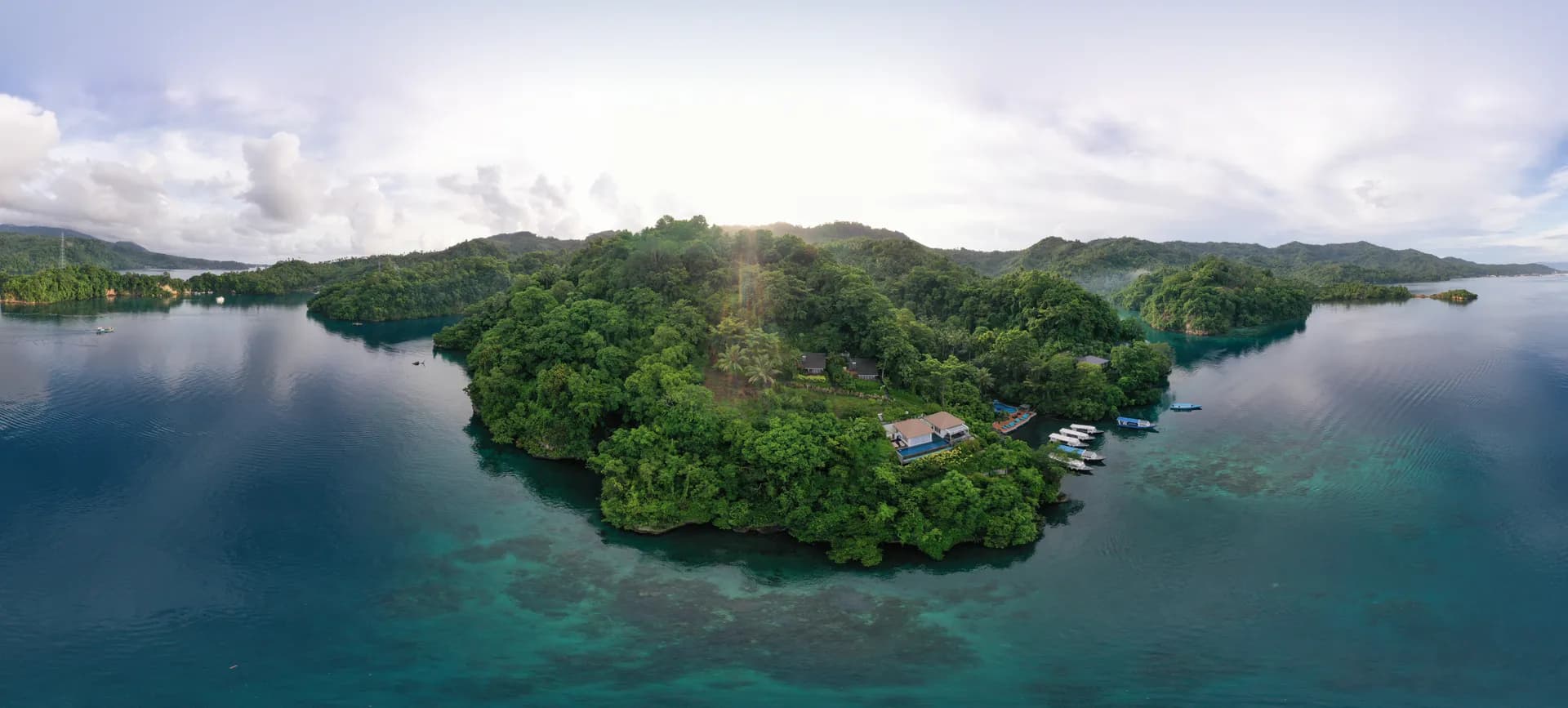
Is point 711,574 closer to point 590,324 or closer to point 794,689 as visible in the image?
point 794,689

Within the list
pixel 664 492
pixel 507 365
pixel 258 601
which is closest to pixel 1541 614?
pixel 664 492

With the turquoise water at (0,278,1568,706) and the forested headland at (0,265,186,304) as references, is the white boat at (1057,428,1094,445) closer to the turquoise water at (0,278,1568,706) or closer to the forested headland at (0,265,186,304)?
the turquoise water at (0,278,1568,706)

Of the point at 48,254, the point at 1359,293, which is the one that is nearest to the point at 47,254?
the point at 48,254

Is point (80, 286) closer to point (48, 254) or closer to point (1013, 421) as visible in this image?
point (48, 254)

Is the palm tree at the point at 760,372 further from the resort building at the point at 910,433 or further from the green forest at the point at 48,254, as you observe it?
the green forest at the point at 48,254

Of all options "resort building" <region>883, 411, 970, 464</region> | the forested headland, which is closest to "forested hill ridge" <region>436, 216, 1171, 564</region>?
"resort building" <region>883, 411, 970, 464</region>

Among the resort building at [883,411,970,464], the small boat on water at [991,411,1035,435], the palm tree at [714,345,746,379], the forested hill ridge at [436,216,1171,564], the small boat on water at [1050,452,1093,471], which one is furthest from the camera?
the small boat on water at [991,411,1035,435]

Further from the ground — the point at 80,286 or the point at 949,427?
the point at 80,286
